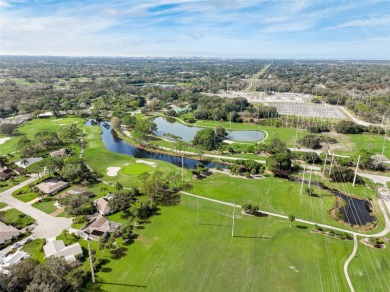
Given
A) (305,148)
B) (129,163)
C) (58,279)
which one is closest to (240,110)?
(305,148)

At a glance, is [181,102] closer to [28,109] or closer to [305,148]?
[28,109]

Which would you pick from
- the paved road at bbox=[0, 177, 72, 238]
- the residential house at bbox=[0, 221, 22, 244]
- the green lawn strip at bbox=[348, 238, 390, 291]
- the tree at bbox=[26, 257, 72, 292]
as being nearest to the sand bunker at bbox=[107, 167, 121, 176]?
the paved road at bbox=[0, 177, 72, 238]

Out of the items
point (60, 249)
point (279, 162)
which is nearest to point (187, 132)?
point (279, 162)

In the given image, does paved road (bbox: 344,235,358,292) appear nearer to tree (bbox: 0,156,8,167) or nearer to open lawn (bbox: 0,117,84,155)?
tree (bbox: 0,156,8,167)

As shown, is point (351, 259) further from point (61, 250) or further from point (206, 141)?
point (206, 141)

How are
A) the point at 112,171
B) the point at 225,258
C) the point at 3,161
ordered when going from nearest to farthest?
the point at 225,258
the point at 112,171
the point at 3,161

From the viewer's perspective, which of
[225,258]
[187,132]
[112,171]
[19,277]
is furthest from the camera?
[187,132]

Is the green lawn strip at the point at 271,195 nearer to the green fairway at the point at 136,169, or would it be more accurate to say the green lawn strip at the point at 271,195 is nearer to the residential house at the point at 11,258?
the green fairway at the point at 136,169
